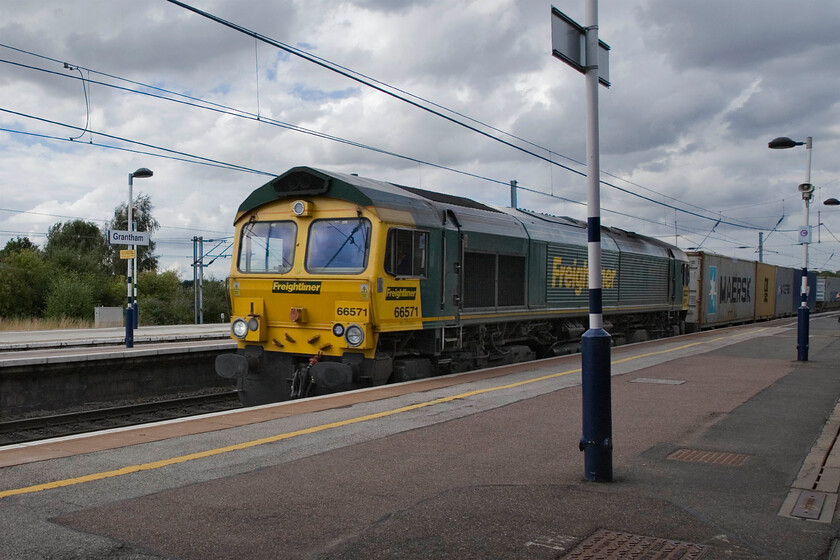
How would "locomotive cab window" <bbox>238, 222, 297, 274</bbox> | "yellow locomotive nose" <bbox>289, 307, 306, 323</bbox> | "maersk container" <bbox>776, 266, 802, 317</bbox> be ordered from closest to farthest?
"yellow locomotive nose" <bbox>289, 307, 306, 323</bbox> < "locomotive cab window" <bbox>238, 222, 297, 274</bbox> < "maersk container" <bbox>776, 266, 802, 317</bbox>

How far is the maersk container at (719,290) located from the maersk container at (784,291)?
275 inches

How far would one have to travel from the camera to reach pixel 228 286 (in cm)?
1204

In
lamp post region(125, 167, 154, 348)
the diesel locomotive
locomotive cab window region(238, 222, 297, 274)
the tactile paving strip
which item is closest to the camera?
the tactile paving strip

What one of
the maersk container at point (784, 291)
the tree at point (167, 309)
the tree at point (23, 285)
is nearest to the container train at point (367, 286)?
the maersk container at point (784, 291)

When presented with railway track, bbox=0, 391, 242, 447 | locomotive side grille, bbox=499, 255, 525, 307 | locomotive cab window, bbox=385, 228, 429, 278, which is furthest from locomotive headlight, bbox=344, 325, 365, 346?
locomotive side grille, bbox=499, 255, 525, 307

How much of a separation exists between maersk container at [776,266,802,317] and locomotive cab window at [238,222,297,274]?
37.6m

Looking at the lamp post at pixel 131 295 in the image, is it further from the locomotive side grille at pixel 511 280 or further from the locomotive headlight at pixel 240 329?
the locomotive side grille at pixel 511 280

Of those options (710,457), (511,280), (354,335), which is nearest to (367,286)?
(354,335)

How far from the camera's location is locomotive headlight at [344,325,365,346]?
10.4m

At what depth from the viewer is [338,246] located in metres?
10.9

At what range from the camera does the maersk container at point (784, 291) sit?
4216 centimetres

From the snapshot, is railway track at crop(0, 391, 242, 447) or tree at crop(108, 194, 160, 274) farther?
tree at crop(108, 194, 160, 274)

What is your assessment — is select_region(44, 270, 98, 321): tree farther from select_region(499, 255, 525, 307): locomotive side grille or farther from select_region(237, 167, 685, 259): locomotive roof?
select_region(499, 255, 525, 307): locomotive side grille

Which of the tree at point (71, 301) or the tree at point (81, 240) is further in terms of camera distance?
the tree at point (81, 240)
